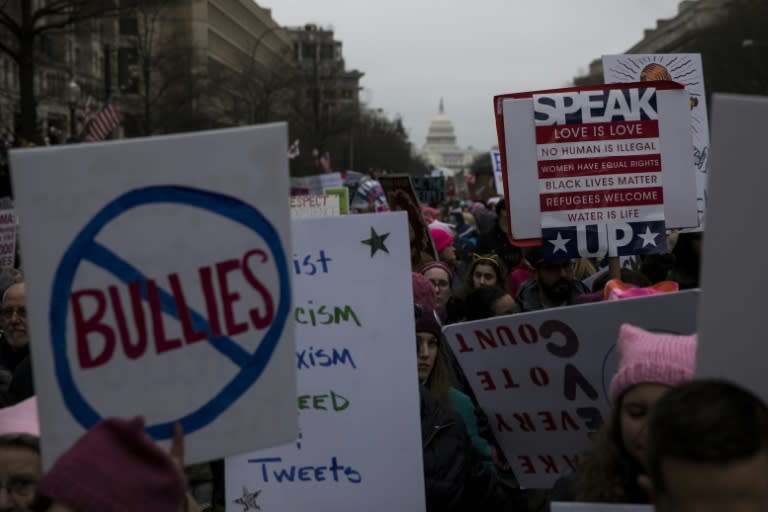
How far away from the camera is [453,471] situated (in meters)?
4.29

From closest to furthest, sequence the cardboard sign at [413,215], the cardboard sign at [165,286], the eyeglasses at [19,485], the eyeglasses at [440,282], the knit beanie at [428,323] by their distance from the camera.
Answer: the cardboard sign at [165,286]
the eyeglasses at [19,485]
the knit beanie at [428,323]
the eyeglasses at [440,282]
the cardboard sign at [413,215]

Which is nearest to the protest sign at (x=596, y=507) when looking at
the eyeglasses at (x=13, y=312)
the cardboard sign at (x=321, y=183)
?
the eyeglasses at (x=13, y=312)

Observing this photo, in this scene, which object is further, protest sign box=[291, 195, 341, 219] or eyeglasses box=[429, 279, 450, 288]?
protest sign box=[291, 195, 341, 219]

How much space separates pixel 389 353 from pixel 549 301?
323 centimetres

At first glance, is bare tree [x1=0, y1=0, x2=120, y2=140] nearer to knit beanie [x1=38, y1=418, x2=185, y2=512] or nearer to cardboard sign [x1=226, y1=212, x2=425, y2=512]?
cardboard sign [x1=226, y1=212, x2=425, y2=512]

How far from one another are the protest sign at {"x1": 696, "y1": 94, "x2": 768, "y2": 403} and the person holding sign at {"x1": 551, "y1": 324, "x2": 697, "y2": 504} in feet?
1.67

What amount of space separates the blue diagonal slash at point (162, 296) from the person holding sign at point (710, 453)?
97 cm

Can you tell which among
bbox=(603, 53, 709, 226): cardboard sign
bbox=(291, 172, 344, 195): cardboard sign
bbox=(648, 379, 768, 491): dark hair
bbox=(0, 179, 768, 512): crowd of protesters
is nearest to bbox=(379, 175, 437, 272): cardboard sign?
bbox=(603, 53, 709, 226): cardboard sign

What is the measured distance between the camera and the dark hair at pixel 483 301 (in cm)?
673

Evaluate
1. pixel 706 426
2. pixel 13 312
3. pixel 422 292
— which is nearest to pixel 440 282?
Answer: pixel 422 292

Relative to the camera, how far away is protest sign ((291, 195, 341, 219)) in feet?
35.4

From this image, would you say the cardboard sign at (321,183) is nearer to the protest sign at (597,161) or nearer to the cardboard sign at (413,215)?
the cardboard sign at (413,215)

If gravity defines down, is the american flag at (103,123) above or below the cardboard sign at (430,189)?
above

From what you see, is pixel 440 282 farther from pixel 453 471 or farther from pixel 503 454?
pixel 453 471
